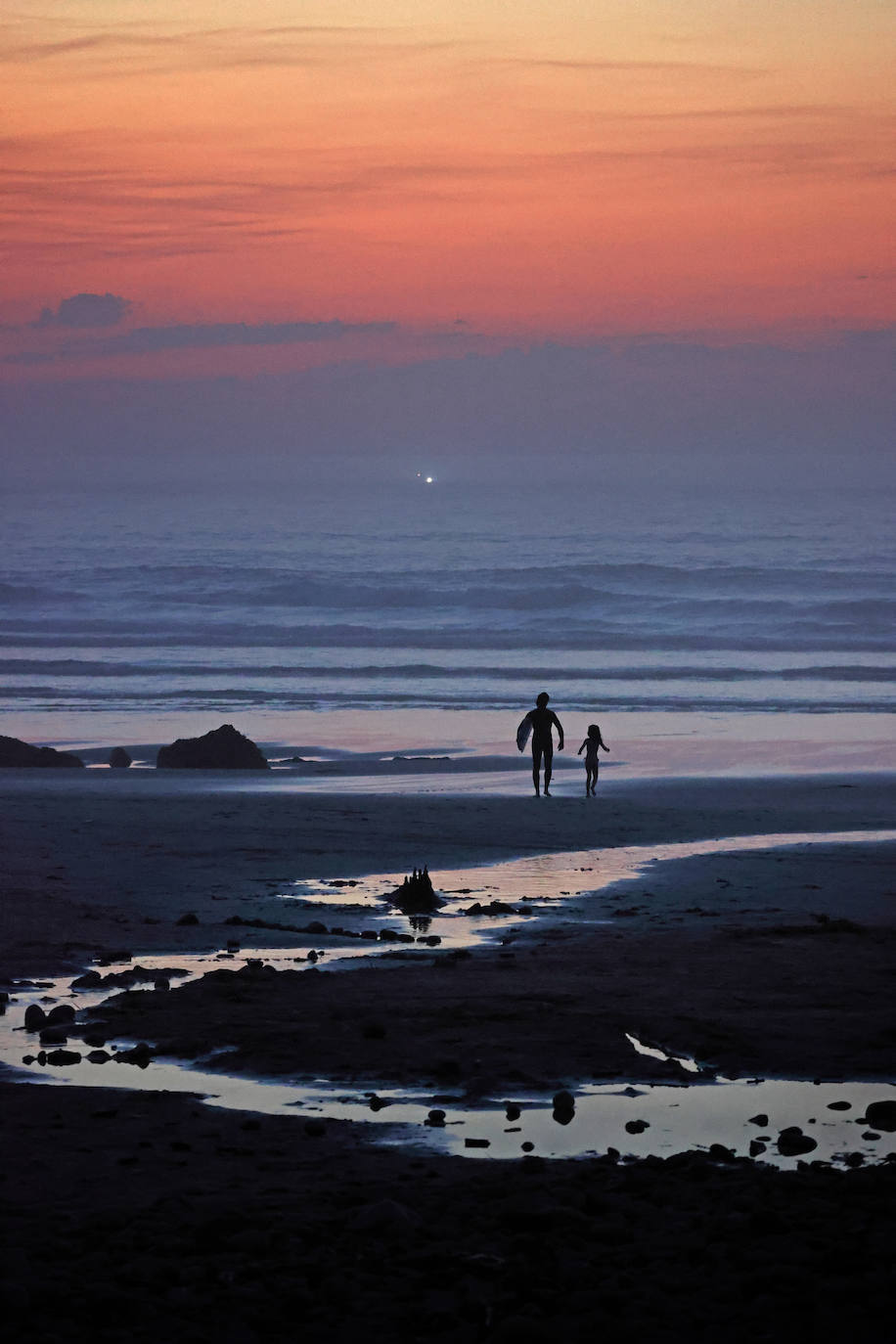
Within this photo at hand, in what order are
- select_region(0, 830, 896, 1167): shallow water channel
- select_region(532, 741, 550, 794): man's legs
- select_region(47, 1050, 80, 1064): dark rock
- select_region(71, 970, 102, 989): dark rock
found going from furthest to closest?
select_region(532, 741, 550, 794): man's legs → select_region(71, 970, 102, 989): dark rock → select_region(47, 1050, 80, 1064): dark rock → select_region(0, 830, 896, 1167): shallow water channel

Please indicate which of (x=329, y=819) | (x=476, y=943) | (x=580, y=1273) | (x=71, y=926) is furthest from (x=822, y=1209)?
(x=329, y=819)

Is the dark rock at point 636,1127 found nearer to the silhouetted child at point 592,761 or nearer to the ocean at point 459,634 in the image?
the silhouetted child at point 592,761

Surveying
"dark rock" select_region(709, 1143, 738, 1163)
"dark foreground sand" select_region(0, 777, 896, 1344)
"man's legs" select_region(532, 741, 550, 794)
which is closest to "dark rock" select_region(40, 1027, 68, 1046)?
"dark foreground sand" select_region(0, 777, 896, 1344)

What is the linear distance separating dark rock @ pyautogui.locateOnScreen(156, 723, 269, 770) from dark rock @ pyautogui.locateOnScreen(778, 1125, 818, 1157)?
60.8ft

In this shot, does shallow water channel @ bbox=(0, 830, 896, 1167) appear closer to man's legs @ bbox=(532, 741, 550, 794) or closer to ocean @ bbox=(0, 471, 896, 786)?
man's legs @ bbox=(532, 741, 550, 794)

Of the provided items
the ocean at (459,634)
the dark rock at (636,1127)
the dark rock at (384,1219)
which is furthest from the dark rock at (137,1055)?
the ocean at (459,634)

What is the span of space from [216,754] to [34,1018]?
16.4m

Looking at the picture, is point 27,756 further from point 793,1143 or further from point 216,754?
point 793,1143

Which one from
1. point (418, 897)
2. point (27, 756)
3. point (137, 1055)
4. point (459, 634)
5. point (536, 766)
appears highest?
point (459, 634)

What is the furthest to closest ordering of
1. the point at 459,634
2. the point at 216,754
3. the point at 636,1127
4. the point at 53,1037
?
the point at 459,634
the point at 216,754
the point at 53,1037
the point at 636,1127

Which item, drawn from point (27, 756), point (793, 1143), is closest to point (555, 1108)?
point (793, 1143)

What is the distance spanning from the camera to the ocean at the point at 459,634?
30.3 metres

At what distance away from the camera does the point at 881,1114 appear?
269 inches

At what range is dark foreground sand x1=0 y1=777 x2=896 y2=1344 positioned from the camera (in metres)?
4.87
